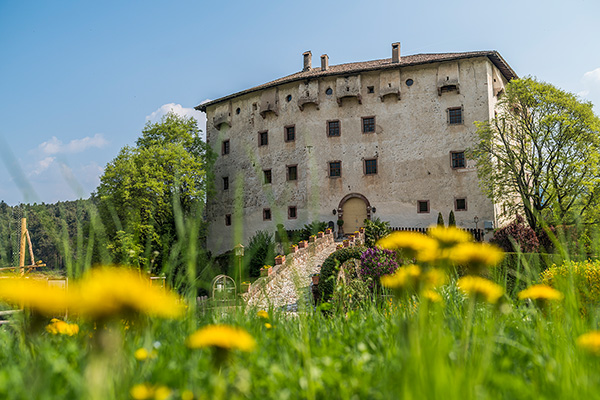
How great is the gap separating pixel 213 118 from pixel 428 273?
30.6 meters

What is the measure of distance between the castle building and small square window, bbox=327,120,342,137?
0.06m

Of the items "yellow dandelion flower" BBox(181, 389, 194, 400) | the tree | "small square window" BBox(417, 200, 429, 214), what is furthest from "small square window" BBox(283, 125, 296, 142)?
"yellow dandelion flower" BBox(181, 389, 194, 400)

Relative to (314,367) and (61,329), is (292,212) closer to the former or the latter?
(61,329)

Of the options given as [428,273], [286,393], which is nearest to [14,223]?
[286,393]

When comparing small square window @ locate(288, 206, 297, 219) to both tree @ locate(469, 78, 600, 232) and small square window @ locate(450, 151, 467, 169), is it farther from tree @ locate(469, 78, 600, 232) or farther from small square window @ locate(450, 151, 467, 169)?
tree @ locate(469, 78, 600, 232)

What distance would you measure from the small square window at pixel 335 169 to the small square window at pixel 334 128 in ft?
5.94

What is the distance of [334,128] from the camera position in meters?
25.9

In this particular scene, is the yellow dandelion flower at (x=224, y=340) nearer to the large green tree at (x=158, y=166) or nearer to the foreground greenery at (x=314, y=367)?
the foreground greenery at (x=314, y=367)

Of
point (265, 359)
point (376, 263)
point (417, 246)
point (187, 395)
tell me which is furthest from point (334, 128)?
point (187, 395)

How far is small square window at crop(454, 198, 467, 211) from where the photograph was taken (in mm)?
22453

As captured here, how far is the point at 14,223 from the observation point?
80.1 inches

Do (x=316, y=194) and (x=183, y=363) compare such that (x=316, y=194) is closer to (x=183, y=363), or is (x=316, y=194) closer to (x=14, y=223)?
(x=183, y=363)

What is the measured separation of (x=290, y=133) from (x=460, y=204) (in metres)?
11.4

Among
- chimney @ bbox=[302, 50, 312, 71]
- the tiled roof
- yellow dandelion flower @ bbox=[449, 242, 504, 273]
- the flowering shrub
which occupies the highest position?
chimney @ bbox=[302, 50, 312, 71]
